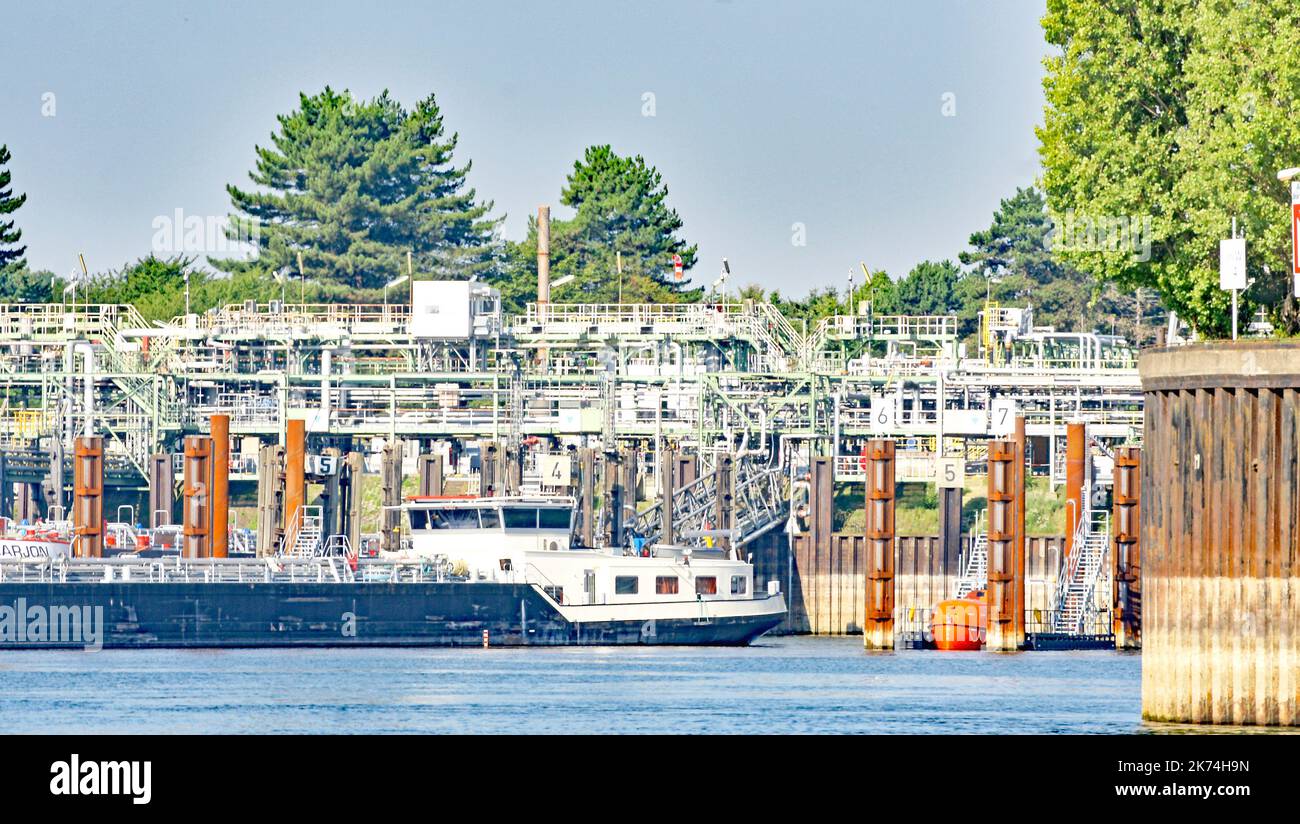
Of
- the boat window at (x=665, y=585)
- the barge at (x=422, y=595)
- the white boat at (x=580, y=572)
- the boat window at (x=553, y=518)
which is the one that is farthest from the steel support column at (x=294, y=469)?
the boat window at (x=665, y=585)

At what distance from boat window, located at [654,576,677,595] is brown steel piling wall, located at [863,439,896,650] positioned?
22.5 ft

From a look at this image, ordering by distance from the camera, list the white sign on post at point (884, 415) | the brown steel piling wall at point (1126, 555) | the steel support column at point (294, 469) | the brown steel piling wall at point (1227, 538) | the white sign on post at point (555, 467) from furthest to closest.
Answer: the white sign on post at point (555, 467) < the white sign on post at point (884, 415) < the steel support column at point (294, 469) < the brown steel piling wall at point (1126, 555) < the brown steel piling wall at point (1227, 538)

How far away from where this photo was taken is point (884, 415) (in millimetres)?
105938

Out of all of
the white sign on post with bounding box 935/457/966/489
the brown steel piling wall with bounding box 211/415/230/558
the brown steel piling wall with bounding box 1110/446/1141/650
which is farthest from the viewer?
the white sign on post with bounding box 935/457/966/489

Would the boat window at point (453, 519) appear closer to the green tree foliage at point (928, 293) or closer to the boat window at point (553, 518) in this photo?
the boat window at point (553, 518)

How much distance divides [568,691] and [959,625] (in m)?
21.1

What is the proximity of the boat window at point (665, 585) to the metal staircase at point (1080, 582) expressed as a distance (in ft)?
42.2

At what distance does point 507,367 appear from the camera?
113m

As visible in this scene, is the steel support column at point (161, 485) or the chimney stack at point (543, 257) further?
the chimney stack at point (543, 257)

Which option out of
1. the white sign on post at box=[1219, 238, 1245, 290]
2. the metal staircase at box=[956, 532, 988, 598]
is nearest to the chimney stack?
the metal staircase at box=[956, 532, 988, 598]

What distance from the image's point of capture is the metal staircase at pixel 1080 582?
79875 mm

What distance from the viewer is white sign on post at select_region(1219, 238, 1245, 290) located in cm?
4181

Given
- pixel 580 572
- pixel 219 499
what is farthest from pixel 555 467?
pixel 580 572

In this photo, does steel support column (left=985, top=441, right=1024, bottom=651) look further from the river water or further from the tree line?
the tree line
